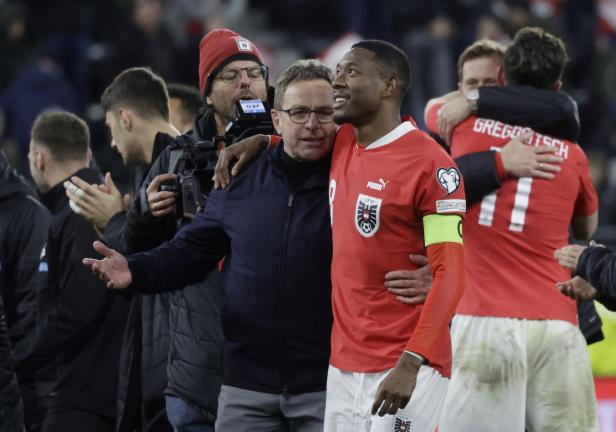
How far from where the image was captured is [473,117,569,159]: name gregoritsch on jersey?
607 centimetres

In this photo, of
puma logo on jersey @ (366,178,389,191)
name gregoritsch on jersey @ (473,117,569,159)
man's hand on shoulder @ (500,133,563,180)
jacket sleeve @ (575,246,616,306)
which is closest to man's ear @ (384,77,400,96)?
puma logo on jersey @ (366,178,389,191)

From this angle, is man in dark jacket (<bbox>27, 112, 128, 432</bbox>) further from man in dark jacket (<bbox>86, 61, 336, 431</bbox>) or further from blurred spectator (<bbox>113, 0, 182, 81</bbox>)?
blurred spectator (<bbox>113, 0, 182, 81</bbox>)

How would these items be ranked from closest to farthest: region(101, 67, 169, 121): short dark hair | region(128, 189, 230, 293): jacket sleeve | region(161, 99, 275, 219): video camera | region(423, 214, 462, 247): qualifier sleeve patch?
1. region(423, 214, 462, 247): qualifier sleeve patch
2. region(128, 189, 230, 293): jacket sleeve
3. region(161, 99, 275, 219): video camera
4. region(101, 67, 169, 121): short dark hair

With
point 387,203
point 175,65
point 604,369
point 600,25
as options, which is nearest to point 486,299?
point 387,203

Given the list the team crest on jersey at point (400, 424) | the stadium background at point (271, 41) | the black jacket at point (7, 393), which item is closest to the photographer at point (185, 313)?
the black jacket at point (7, 393)

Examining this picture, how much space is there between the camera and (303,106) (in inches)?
194

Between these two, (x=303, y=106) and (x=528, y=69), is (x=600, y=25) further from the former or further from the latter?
(x=303, y=106)

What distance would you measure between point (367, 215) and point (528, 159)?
4.97 ft

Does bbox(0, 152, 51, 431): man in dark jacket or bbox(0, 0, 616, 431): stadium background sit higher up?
bbox(0, 0, 616, 431): stadium background

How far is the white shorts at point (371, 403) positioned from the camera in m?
4.59

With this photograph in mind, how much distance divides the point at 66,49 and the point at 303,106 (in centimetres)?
838

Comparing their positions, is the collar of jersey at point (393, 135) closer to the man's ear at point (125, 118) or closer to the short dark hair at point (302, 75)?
the short dark hair at point (302, 75)

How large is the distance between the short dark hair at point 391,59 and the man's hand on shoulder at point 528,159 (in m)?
1.21

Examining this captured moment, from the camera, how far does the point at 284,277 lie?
4.91m
